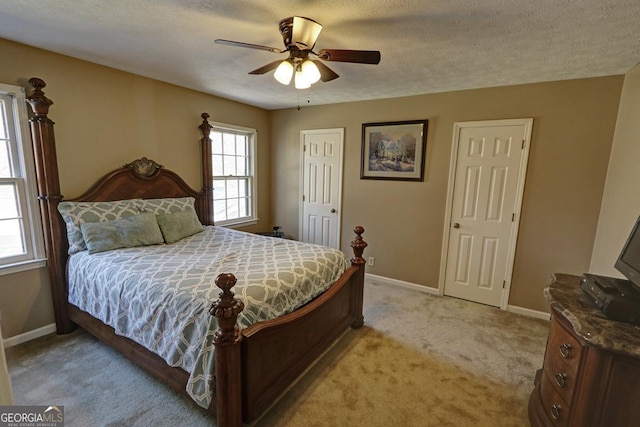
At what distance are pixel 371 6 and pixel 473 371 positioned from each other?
8.45 feet

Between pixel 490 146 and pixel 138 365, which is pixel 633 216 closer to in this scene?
pixel 490 146

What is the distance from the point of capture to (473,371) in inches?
89.7

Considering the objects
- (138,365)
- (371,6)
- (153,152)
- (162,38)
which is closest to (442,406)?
(138,365)

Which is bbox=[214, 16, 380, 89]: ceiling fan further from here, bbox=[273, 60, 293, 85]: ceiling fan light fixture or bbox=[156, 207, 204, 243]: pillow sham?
bbox=[156, 207, 204, 243]: pillow sham

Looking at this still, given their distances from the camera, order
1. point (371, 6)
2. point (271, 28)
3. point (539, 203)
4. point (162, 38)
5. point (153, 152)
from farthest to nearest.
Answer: point (153, 152) → point (539, 203) → point (162, 38) → point (271, 28) → point (371, 6)

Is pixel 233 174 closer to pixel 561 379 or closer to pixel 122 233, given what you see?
pixel 122 233

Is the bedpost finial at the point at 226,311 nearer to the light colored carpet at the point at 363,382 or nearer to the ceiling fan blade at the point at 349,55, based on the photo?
the light colored carpet at the point at 363,382

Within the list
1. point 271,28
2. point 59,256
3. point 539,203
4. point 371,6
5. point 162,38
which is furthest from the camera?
point 539,203

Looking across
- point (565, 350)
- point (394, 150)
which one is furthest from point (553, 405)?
point (394, 150)

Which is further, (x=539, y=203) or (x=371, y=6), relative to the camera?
(x=539, y=203)

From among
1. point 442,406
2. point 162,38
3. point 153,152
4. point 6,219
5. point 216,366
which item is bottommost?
point 442,406

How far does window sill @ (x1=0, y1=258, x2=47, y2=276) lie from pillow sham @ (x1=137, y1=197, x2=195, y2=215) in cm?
86

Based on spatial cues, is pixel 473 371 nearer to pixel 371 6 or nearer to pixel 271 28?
pixel 371 6

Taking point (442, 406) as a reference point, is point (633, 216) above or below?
above
